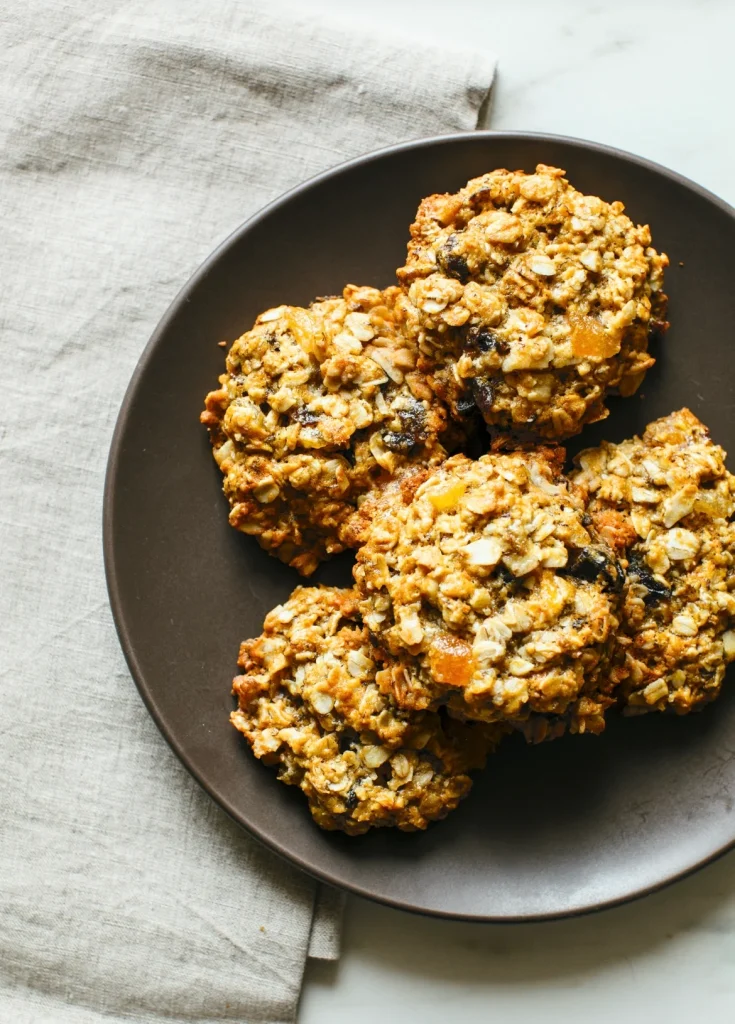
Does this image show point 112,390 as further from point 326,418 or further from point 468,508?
point 468,508

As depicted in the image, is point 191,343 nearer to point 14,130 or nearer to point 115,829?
point 14,130

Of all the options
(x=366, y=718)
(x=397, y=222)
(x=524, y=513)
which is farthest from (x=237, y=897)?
(x=397, y=222)

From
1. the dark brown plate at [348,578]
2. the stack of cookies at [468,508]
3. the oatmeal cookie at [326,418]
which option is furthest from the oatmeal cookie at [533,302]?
the dark brown plate at [348,578]

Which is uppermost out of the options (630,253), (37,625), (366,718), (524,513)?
(630,253)

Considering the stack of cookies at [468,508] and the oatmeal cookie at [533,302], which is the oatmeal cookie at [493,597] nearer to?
the stack of cookies at [468,508]

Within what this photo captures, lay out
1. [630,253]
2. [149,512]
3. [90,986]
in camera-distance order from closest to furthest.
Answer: [630,253] → [149,512] → [90,986]

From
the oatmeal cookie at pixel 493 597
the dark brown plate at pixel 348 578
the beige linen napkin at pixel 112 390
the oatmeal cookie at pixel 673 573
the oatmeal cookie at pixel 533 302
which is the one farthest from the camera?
the beige linen napkin at pixel 112 390

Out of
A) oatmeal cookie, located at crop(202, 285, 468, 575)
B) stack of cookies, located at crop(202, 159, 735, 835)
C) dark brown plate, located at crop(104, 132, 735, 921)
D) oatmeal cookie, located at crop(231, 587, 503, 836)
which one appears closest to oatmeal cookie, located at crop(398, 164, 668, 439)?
stack of cookies, located at crop(202, 159, 735, 835)
